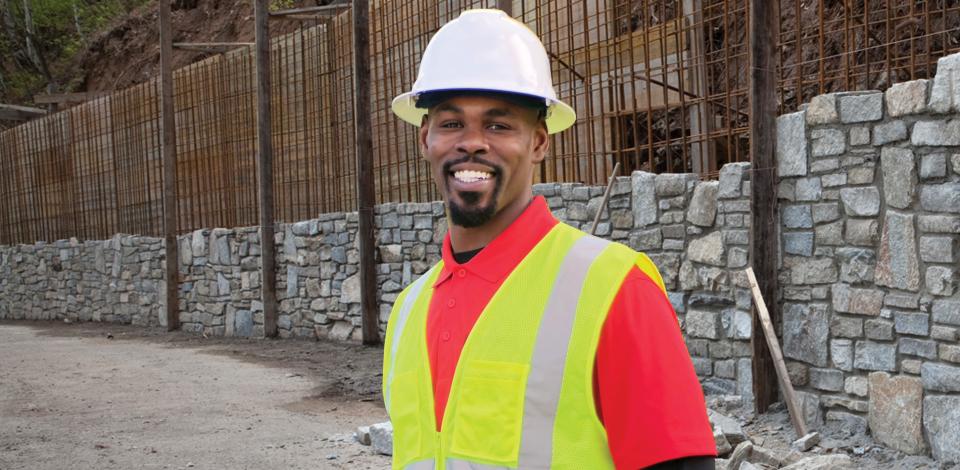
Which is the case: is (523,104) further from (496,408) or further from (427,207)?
(427,207)

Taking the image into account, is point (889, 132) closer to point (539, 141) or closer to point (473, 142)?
point (539, 141)

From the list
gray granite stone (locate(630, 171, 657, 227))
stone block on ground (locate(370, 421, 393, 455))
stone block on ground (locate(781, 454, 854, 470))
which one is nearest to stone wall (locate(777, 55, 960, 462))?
stone block on ground (locate(781, 454, 854, 470))

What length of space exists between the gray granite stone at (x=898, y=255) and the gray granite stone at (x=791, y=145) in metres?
0.78

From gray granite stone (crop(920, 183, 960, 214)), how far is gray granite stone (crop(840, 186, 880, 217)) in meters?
0.34

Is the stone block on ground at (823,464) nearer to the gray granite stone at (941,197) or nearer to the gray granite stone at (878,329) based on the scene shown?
the gray granite stone at (878,329)

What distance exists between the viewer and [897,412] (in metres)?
6.16

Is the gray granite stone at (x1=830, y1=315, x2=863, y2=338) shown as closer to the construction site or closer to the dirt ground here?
the construction site

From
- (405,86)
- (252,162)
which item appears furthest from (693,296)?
(252,162)

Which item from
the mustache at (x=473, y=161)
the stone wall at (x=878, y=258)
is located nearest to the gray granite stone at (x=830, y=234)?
the stone wall at (x=878, y=258)

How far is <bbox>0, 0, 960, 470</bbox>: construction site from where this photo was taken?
6.23m

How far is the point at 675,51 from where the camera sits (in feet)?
28.9

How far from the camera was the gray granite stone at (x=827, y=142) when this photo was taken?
657cm

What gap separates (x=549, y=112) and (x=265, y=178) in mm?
12234

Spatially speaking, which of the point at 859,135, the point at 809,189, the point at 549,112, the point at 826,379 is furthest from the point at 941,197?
the point at 549,112
